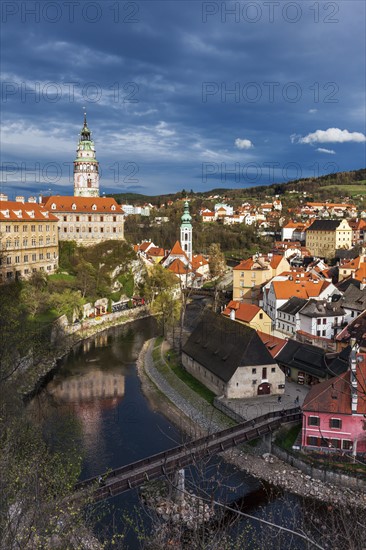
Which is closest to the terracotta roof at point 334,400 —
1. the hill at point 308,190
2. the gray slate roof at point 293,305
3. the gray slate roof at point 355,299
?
the gray slate roof at point 293,305

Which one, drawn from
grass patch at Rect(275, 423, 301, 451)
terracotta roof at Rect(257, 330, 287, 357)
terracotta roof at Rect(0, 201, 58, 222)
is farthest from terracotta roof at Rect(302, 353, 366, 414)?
terracotta roof at Rect(0, 201, 58, 222)

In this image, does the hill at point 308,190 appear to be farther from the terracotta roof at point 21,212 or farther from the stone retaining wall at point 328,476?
the stone retaining wall at point 328,476

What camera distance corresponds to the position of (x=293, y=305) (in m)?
33.6

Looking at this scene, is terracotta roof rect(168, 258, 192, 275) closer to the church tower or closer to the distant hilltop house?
the church tower

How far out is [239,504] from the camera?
16.6 m

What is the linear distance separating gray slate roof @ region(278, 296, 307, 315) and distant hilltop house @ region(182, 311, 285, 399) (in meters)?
7.83

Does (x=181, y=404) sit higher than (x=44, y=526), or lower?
lower

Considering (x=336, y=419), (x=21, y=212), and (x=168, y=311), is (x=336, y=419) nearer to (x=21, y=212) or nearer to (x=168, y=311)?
(x=168, y=311)

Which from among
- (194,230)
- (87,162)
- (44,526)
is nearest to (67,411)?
(44,526)

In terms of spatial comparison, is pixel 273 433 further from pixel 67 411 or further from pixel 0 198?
pixel 0 198

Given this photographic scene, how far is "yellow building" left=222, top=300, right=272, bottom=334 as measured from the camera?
3241 centimetres

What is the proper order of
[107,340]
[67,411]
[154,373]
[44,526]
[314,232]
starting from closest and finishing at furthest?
1. [44,526]
2. [67,411]
3. [154,373]
4. [107,340]
5. [314,232]

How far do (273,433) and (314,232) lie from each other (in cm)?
5907

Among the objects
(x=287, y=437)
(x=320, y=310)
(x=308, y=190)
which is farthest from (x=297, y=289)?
(x=308, y=190)
